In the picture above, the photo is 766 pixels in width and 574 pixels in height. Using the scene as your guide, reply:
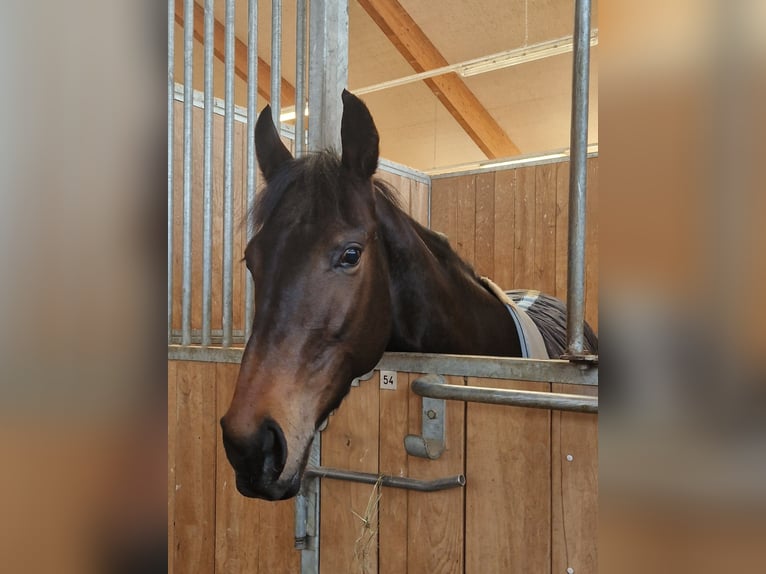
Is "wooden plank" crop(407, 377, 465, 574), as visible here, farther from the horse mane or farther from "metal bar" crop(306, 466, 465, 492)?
the horse mane

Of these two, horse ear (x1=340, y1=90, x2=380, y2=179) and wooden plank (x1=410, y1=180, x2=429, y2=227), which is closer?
horse ear (x1=340, y1=90, x2=380, y2=179)

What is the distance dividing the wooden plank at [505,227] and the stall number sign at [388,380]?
2146mm

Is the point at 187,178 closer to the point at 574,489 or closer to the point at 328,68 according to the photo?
the point at 328,68

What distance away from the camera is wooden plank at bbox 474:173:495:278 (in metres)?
3.10

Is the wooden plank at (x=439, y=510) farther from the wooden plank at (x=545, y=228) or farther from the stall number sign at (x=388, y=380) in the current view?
the wooden plank at (x=545, y=228)

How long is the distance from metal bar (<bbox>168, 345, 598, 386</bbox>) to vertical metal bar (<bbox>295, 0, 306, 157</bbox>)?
1.72 ft

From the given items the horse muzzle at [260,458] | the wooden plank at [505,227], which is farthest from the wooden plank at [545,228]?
the horse muzzle at [260,458]

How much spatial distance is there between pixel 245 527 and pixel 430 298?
0.69 m

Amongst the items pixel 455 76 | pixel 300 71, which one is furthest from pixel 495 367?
pixel 455 76

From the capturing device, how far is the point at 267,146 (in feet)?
3.24

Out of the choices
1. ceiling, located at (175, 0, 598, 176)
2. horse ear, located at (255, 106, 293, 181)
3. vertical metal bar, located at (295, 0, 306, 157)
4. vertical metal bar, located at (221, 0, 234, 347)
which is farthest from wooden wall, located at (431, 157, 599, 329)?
horse ear, located at (255, 106, 293, 181)
